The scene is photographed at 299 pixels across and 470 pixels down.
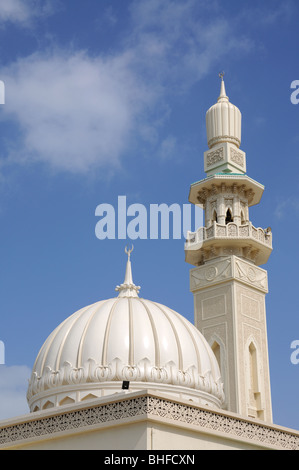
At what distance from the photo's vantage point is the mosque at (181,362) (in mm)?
9383

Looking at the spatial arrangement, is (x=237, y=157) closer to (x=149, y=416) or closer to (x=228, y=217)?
(x=228, y=217)

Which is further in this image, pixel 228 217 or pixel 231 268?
pixel 228 217

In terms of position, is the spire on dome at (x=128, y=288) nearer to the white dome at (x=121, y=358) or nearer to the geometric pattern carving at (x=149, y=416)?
the white dome at (x=121, y=358)

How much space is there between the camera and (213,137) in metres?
22.1

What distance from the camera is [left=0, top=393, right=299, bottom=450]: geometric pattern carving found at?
9.12 m

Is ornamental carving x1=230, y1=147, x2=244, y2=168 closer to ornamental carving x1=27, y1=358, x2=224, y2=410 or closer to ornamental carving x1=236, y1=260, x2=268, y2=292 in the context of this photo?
ornamental carving x1=236, y1=260, x2=268, y2=292

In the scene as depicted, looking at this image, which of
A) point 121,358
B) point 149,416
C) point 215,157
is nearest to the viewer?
point 149,416

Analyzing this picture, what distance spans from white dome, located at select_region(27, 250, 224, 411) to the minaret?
569 centimetres

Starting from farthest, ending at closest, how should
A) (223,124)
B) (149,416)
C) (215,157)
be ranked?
(223,124) < (215,157) < (149,416)

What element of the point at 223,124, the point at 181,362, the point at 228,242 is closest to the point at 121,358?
the point at 181,362

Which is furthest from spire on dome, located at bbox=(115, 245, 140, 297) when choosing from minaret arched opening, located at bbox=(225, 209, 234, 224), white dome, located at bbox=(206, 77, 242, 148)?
white dome, located at bbox=(206, 77, 242, 148)

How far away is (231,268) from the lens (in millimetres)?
19547

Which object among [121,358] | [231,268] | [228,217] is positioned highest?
[228,217]

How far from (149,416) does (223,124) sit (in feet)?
47.6
